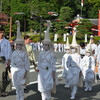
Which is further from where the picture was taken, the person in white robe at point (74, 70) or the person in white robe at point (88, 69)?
the person in white robe at point (88, 69)

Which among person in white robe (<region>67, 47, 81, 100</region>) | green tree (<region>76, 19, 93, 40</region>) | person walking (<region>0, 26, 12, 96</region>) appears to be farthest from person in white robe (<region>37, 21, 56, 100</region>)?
green tree (<region>76, 19, 93, 40</region>)

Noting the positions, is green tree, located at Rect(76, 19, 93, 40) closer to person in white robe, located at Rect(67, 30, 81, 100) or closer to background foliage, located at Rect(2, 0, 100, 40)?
background foliage, located at Rect(2, 0, 100, 40)

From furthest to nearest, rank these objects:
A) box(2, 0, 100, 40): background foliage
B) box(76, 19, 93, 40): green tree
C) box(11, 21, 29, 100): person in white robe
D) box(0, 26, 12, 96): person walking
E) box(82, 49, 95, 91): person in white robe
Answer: box(2, 0, 100, 40): background foliage, box(76, 19, 93, 40): green tree, box(82, 49, 95, 91): person in white robe, box(0, 26, 12, 96): person walking, box(11, 21, 29, 100): person in white robe

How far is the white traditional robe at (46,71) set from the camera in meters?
6.21

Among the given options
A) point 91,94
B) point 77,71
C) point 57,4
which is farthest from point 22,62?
point 57,4

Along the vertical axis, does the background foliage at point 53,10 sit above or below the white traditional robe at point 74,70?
above

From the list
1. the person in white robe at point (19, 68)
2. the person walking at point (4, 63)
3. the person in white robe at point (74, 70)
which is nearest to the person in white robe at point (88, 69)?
the person in white robe at point (74, 70)

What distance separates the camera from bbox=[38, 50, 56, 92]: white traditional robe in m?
6.21

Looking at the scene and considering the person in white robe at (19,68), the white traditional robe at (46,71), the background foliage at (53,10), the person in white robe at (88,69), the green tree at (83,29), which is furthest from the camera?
the background foliage at (53,10)

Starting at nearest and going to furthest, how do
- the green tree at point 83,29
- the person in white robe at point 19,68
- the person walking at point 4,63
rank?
the person in white robe at point 19,68
the person walking at point 4,63
the green tree at point 83,29

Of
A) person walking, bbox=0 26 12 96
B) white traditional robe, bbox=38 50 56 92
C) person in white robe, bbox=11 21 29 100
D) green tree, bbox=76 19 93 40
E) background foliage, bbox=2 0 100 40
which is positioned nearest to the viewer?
white traditional robe, bbox=38 50 56 92

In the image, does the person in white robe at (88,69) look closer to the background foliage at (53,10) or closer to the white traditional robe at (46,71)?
the white traditional robe at (46,71)

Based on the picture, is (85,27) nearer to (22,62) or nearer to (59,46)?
(59,46)

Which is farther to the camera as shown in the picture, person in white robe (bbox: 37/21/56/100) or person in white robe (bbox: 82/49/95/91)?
person in white robe (bbox: 82/49/95/91)
